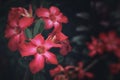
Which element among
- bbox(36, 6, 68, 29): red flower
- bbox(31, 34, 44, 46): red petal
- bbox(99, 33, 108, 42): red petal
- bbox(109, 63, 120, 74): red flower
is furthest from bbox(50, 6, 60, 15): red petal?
bbox(109, 63, 120, 74): red flower

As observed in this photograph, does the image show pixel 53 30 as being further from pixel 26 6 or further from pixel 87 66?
pixel 87 66

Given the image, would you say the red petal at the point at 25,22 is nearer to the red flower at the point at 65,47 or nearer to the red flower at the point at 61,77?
the red flower at the point at 65,47

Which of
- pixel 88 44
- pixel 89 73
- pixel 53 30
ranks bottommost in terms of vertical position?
pixel 89 73

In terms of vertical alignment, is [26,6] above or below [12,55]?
above

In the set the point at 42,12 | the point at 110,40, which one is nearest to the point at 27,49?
the point at 42,12

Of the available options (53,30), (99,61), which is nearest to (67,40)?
(53,30)

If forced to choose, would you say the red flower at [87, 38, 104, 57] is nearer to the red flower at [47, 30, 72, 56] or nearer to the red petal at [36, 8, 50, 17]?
the red flower at [47, 30, 72, 56]

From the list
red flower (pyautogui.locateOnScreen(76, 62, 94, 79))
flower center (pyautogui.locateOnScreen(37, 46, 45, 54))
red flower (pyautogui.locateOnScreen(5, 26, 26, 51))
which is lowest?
red flower (pyautogui.locateOnScreen(76, 62, 94, 79))
